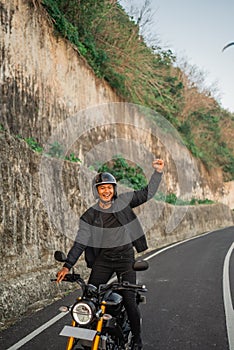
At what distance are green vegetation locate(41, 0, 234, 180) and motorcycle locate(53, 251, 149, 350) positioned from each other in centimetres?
1349

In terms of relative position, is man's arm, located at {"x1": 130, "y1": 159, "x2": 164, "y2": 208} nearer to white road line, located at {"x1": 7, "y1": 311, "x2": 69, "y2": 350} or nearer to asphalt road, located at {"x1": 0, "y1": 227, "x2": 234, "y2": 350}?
asphalt road, located at {"x1": 0, "y1": 227, "x2": 234, "y2": 350}

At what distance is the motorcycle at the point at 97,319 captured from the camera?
122 inches

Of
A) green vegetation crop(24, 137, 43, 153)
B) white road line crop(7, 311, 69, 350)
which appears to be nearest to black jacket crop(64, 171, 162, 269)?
white road line crop(7, 311, 69, 350)

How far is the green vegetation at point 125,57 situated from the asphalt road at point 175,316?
11.1 metres

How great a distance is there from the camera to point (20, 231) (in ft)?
24.9

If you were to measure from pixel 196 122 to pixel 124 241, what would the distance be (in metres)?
35.9

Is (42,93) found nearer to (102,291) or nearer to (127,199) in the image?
(127,199)

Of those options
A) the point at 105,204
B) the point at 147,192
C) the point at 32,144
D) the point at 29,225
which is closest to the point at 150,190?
the point at 147,192

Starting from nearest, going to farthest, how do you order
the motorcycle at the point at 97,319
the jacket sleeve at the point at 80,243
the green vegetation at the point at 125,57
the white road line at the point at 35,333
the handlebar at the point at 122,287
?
the motorcycle at the point at 97,319, the handlebar at the point at 122,287, the jacket sleeve at the point at 80,243, the white road line at the point at 35,333, the green vegetation at the point at 125,57

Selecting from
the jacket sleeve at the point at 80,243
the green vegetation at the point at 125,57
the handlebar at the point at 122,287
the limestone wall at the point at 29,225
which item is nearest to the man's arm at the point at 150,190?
the jacket sleeve at the point at 80,243

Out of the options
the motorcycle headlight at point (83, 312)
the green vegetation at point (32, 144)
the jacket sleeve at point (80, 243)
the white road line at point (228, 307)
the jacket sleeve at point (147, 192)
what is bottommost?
the white road line at point (228, 307)

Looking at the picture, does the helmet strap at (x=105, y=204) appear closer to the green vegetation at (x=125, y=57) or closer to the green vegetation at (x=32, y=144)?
the green vegetation at (x=32, y=144)

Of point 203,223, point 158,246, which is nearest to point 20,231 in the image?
point 158,246

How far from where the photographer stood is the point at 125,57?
21.4m
